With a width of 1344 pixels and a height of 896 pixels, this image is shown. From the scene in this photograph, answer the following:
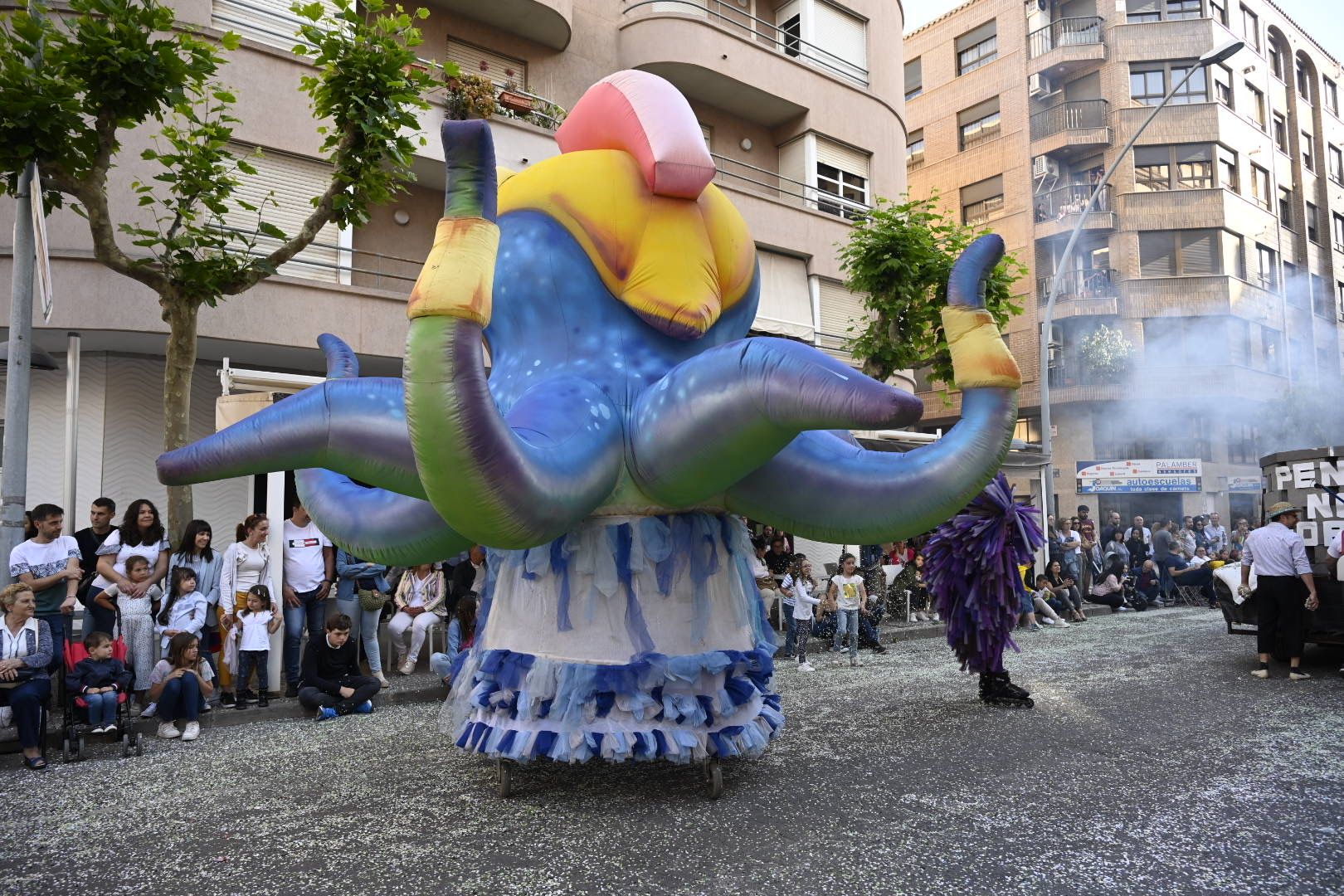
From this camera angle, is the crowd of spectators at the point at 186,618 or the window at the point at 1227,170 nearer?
the crowd of spectators at the point at 186,618

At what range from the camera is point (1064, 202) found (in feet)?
82.9

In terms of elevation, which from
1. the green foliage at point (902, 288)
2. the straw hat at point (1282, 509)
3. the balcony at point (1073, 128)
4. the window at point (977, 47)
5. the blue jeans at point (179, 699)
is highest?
the window at point (977, 47)

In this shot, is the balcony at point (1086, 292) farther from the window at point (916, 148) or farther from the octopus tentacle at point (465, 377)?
the octopus tentacle at point (465, 377)

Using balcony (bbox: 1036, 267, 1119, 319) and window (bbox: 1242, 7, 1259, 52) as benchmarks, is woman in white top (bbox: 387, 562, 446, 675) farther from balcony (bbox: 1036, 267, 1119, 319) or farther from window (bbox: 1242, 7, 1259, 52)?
window (bbox: 1242, 7, 1259, 52)

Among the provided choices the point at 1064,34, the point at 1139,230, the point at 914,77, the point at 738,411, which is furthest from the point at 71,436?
the point at 914,77

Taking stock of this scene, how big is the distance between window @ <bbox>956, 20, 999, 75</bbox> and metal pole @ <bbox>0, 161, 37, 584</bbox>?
2639cm

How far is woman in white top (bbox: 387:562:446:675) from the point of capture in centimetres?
806

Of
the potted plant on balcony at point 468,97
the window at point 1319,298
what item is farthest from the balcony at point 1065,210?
the potted plant on balcony at point 468,97

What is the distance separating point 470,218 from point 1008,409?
211cm

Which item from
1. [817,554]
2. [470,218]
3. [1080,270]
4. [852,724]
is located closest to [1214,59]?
[817,554]

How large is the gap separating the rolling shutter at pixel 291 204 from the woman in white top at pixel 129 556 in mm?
4932

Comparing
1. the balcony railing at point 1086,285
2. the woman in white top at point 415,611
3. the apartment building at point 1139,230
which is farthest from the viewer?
the balcony railing at point 1086,285

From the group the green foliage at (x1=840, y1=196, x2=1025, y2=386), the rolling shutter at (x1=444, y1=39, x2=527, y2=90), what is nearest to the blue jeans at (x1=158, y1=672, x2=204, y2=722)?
the green foliage at (x1=840, y1=196, x2=1025, y2=386)

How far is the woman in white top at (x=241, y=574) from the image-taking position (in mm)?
6762
